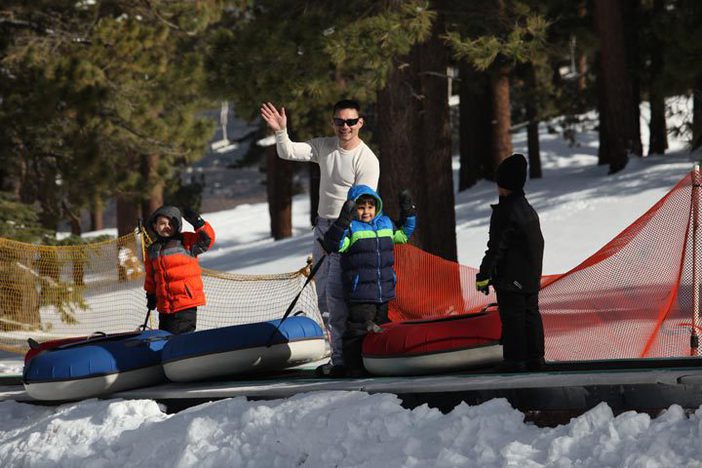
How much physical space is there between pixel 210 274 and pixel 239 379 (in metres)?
5.04

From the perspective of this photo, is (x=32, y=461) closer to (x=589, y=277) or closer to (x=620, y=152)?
(x=589, y=277)

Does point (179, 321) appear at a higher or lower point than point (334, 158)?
lower

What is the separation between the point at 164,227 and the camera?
29.8 feet

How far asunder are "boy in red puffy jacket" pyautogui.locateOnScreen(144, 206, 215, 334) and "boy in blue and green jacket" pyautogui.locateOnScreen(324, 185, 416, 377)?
5.85 ft

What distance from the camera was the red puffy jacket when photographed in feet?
29.8

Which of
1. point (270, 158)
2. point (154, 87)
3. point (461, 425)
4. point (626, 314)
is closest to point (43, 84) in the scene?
point (154, 87)

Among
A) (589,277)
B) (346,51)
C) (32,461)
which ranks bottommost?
(32,461)

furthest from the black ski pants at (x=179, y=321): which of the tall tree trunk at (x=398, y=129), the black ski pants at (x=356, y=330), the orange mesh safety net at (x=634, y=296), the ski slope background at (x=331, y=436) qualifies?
the tall tree trunk at (x=398, y=129)

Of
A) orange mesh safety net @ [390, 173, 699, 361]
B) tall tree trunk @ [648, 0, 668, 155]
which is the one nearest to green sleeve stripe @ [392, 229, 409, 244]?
orange mesh safety net @ [390, 173, 699, 361]

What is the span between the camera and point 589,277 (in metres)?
8.55

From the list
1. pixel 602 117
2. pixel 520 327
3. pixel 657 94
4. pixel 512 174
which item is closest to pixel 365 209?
pixel 512 174

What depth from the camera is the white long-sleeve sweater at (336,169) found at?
833cm

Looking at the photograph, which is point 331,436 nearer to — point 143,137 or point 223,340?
point 223,340

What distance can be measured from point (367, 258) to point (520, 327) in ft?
3.73
